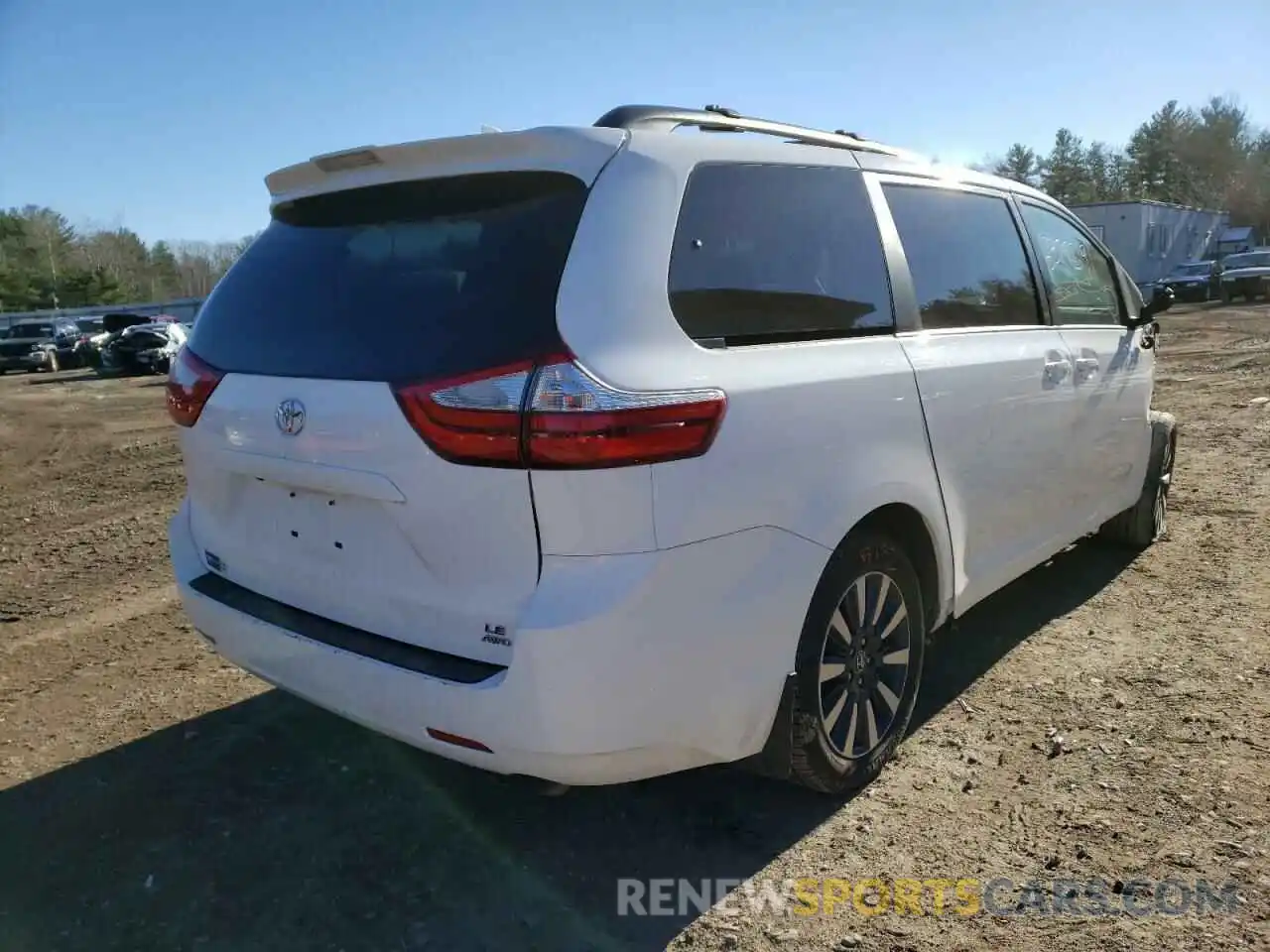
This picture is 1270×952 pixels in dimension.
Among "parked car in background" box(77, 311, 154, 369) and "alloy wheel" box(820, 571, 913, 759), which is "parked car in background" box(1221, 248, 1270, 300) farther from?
"alloy wheel" box(820, 571, 913, 759)

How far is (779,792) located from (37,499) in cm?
746

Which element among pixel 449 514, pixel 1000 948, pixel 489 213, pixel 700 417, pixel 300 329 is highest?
pixel 489 213

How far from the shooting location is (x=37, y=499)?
8.09 m

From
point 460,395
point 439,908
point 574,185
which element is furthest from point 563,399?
point 439,908

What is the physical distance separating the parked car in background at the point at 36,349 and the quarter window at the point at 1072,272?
32.7m

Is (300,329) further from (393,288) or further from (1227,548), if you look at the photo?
(1227,548)

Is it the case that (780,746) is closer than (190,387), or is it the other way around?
(780,746)

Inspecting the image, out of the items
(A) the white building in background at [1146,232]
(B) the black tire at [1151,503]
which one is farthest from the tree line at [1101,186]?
(B) the black tire at [1151,503]

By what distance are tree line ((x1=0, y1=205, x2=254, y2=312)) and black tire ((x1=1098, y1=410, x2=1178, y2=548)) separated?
219ft

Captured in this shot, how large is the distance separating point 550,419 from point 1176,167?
321ft

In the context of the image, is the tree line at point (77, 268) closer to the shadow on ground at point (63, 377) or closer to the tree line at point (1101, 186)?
the tree line at point (1101, 186)

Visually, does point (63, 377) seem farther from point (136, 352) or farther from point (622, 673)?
point (622, 673)

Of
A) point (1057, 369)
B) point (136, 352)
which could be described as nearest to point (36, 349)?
point (136, 352)

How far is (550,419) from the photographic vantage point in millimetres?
2148
